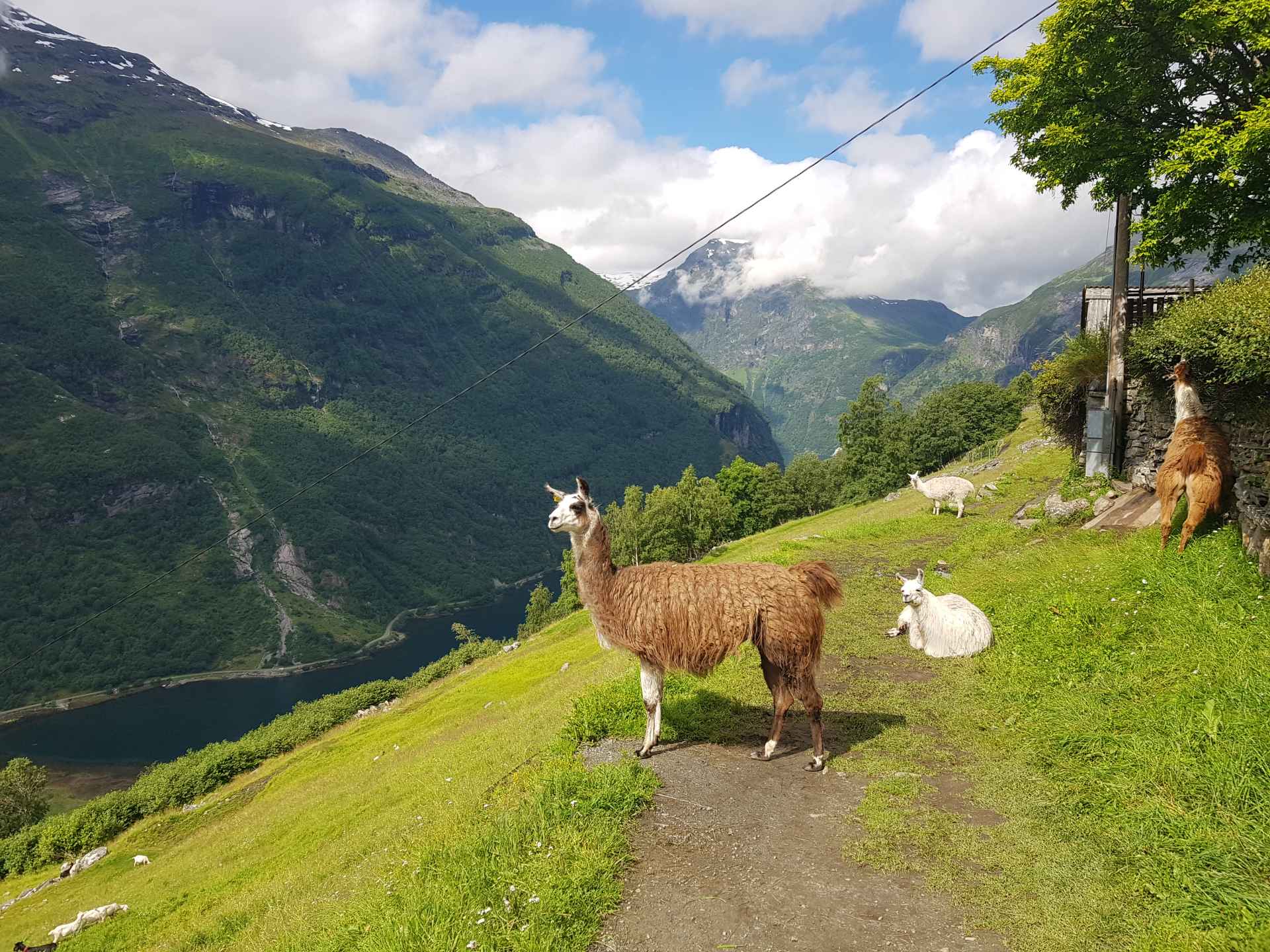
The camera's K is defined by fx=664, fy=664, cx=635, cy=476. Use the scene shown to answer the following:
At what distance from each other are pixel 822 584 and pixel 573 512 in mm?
3684

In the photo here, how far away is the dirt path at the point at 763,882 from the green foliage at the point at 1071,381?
58.3 ft

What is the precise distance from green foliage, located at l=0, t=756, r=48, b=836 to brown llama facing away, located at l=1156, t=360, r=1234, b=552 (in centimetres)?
8453

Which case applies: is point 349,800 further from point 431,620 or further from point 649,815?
point 431,620

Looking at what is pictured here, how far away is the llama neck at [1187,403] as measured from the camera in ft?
41.9

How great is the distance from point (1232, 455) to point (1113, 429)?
666cm

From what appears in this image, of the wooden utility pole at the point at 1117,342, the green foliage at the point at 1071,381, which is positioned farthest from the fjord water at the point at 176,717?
the wooden utility pole at the point at 1117,342

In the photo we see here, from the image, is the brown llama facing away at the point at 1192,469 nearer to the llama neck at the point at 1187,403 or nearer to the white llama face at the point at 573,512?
the llama neck at the point at 1187,403

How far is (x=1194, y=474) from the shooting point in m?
11.8

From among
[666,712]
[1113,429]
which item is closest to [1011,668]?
[666,712]

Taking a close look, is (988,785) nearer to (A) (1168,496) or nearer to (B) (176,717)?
(A) (1168,496)

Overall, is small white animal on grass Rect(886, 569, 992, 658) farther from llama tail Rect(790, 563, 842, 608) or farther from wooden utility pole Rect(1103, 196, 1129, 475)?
wooden utility pole Rect(1103, 196, 1129, 475)

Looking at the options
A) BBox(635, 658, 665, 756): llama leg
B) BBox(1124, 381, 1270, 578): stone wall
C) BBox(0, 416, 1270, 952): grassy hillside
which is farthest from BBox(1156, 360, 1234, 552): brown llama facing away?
BBox(635, 658, 665, 756): llama leg

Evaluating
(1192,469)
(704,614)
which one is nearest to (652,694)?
(704,614)

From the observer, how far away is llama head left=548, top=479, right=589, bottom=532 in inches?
373
